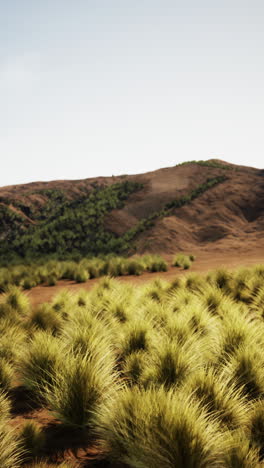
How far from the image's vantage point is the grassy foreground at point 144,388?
2.22 metres

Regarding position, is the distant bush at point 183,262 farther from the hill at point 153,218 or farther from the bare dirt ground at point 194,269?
the hill at point 153,218

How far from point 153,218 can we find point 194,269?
11.6 m

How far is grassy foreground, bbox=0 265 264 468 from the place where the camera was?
2.22m

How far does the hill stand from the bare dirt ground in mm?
1437

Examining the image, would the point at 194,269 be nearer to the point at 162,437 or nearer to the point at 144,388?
the point at 144,388

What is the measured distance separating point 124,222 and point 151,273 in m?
12.7

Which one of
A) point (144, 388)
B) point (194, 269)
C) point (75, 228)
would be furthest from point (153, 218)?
point (144, 388)

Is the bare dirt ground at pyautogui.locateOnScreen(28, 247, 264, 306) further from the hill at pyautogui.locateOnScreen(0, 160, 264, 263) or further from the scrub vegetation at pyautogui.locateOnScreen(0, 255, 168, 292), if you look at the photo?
the hill at pyautogui.locateOnScreen(0, 160, 264, 263)

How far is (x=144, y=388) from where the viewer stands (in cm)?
346

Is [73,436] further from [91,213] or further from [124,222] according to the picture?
[91,213]

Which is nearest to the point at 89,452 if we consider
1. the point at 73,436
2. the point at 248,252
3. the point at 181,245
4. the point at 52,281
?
the point at 73,436

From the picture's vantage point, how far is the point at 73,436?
2.94m

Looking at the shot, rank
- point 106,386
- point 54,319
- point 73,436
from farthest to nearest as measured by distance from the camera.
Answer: point 54,319 → point 106,386 → point 73,436

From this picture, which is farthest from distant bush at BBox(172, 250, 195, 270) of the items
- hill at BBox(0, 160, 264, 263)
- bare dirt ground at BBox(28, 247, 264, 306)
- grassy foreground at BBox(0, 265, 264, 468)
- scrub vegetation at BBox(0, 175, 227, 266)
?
grassy foreground at BBox(0, 265, 264, 468)
